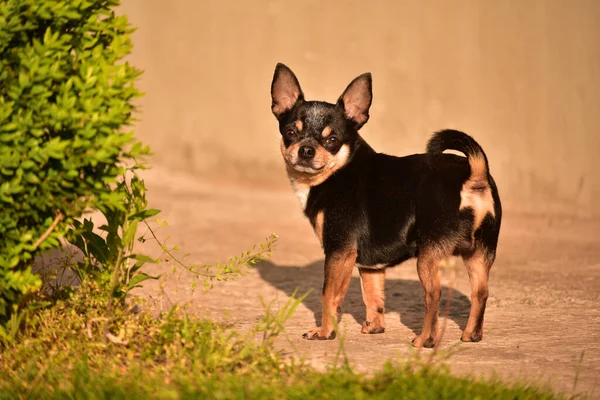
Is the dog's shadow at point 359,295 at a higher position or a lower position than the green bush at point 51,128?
lower

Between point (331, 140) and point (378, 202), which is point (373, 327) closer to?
point (378, 202)

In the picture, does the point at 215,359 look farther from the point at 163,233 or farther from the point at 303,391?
the point at 163,233

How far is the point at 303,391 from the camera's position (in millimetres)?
5047

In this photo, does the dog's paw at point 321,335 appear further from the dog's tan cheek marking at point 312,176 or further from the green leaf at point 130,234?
the green leaf at point 130,234

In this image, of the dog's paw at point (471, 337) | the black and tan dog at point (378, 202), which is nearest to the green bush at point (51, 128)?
the black and tan dog at point (378, 202)

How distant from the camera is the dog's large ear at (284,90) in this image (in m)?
7.75

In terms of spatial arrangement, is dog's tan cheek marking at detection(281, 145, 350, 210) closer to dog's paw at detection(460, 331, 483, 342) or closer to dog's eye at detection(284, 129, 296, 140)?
dog's eye at detection(284, 129, 296, 140)

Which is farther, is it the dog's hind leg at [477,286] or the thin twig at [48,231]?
the dog's hind leg at [477,286]

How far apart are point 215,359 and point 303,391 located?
72 centimetres

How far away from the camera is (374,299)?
7.52 metres

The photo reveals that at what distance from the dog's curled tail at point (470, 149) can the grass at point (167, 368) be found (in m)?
1.57

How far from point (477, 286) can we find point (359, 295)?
242 cm

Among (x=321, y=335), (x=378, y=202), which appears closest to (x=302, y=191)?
Answer: (x=378, y=202)

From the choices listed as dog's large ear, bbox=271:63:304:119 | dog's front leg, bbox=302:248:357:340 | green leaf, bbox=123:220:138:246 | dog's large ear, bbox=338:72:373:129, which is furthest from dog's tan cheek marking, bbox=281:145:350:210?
green leaf, bbox=123:220:138:246
